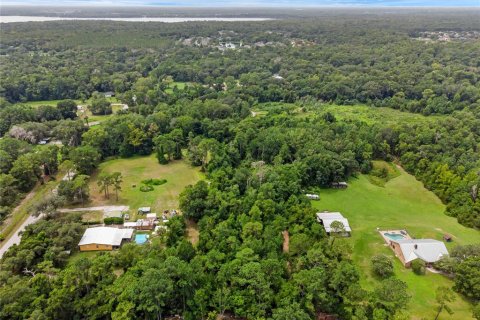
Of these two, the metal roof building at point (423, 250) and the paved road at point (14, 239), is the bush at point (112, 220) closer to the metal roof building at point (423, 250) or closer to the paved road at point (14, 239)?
the paved road at point (14, 239)

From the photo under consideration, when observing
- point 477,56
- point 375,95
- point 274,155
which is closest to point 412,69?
point 375,95

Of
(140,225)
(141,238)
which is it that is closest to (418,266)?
(141,238)

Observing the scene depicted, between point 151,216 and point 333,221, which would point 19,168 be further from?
point 333,221

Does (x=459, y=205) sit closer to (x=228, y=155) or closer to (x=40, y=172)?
(x=228, y=155)

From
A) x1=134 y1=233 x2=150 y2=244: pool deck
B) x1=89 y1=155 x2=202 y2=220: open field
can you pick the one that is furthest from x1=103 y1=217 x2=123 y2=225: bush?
x1=134 y1=233 x2=150 y2=244: pool deck

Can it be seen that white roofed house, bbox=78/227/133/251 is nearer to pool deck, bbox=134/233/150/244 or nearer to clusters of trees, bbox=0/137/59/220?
pool deck, bbox=134/233/150/244

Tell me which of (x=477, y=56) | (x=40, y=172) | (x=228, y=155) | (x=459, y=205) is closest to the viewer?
(x=459, y=205)

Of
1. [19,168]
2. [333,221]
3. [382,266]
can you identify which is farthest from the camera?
[19,168]
